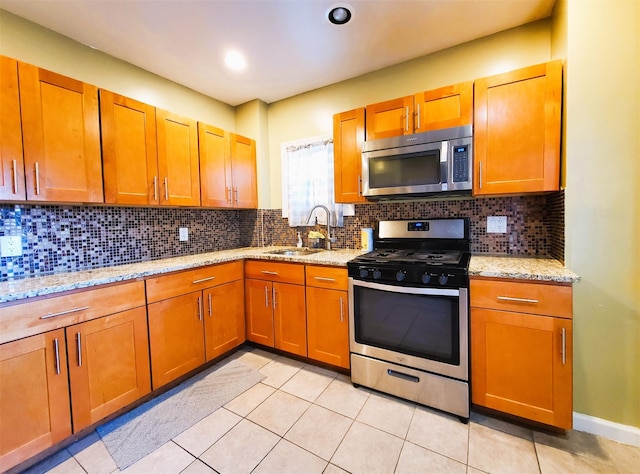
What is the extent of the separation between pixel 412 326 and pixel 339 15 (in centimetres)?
212

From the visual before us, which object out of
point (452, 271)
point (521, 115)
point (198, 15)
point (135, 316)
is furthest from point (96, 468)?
point (521, 115)

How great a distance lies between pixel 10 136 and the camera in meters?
1.47

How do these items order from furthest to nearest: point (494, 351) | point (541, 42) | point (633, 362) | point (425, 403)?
point (541, 42) → point (425, 403) → point (494, 351) → point (633, 362)

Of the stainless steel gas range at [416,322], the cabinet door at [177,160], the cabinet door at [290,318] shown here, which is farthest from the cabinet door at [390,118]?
the cabinet door at [177,160]

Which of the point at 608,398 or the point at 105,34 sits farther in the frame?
the point at 105,34

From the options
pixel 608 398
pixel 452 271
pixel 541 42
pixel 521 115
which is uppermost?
pixel 541 42

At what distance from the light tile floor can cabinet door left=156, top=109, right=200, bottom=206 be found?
1.67m

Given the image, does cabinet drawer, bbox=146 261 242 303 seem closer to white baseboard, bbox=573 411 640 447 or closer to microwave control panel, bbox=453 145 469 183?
microwave control panel, bbox=453 145 469 183

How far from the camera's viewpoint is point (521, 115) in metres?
1.68

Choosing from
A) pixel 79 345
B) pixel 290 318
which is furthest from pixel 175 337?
pixel 290 318

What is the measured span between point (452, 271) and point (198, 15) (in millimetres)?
2307

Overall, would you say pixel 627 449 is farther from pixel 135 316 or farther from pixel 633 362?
pixel 135 316

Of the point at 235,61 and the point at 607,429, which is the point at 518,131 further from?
the point at 235,61

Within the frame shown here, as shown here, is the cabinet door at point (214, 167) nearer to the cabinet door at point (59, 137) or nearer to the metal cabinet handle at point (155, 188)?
the metal cabinet handle at point (155, 188)
